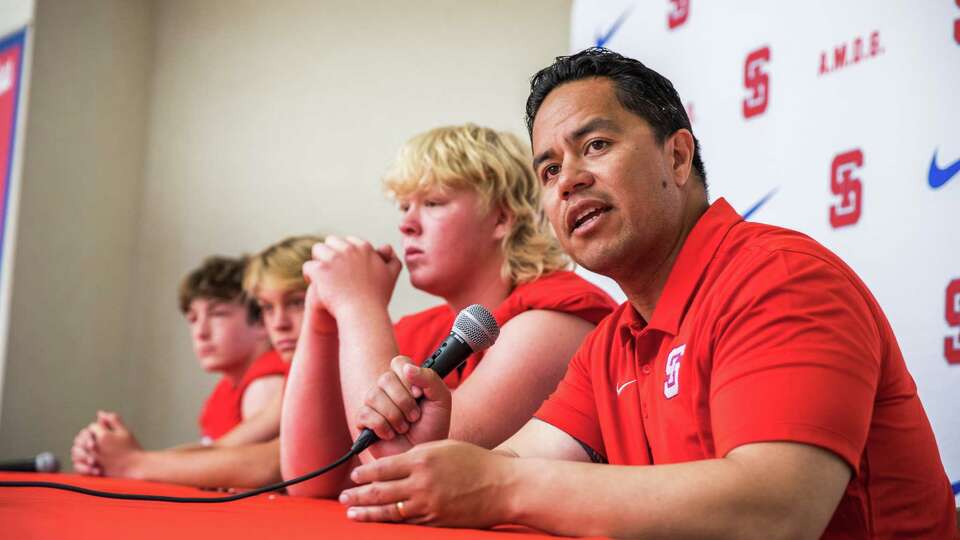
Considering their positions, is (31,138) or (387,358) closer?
(387,358)

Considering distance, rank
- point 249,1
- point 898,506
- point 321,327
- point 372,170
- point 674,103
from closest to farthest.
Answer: point 898,506, point 674,103, point 321,327, point 372,170, point 249,1

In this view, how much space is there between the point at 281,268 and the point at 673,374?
1.61 metres

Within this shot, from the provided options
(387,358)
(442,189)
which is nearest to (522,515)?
(387,358)

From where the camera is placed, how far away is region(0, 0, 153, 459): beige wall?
11.5 feet

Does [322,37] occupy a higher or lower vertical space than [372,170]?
higher

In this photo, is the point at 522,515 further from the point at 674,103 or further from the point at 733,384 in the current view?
the point at 674,103

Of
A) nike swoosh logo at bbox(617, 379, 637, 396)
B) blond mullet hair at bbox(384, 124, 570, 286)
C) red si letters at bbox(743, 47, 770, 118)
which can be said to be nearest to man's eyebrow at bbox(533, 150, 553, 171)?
nike swoosh logo at bbox(617, 379, 637, 396)

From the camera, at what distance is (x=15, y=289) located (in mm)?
3453

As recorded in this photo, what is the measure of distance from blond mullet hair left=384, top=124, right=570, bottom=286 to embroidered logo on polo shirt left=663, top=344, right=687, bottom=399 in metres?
0.68

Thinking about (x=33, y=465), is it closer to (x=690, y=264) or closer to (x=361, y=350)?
(x=361, y=350)

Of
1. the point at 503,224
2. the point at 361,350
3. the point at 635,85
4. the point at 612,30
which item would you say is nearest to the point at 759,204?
the point at 503,224

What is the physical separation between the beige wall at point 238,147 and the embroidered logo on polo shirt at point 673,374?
2.02 m

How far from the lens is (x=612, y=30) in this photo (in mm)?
2443

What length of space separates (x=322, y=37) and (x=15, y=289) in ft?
4.87
